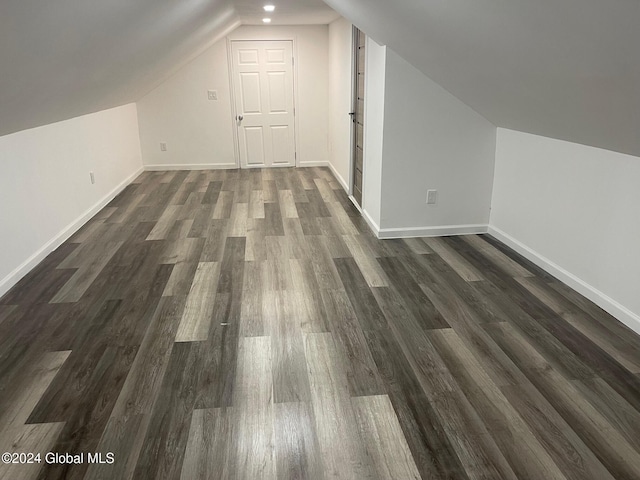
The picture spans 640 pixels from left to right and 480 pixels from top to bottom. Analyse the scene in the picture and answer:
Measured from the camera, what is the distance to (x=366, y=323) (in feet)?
9.22

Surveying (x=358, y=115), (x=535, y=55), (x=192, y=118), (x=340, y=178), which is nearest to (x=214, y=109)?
(x=192, y=118)

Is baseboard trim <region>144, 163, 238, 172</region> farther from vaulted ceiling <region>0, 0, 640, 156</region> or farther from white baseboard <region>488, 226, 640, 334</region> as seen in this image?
white baseboard <region>488, 226, 640, 334</region>

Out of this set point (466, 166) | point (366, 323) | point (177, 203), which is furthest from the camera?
point (177, 203)

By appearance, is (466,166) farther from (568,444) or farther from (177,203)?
(177,203)

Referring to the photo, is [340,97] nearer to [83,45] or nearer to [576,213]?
[576,213]

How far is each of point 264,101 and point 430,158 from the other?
3850mm

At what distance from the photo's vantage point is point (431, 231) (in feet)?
14.1

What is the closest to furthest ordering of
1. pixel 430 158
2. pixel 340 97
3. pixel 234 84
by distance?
1. pixel 430 158
2. pixel 340 97
3. pixel 234 84

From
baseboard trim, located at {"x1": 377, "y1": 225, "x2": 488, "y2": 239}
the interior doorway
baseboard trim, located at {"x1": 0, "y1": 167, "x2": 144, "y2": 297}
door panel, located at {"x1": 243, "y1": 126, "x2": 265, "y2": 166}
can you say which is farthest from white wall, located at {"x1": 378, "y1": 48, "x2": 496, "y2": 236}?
door panel, located at {"x1": 243, "y1": 126, "x2": 265, "y2": 166}

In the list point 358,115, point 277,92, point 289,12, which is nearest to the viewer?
point 358,115

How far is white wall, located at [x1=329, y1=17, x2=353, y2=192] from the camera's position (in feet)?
18.5

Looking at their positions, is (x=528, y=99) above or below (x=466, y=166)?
above

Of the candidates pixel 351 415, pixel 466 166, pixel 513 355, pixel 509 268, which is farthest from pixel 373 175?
pixel 351 415

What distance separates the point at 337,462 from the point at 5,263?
265cm
